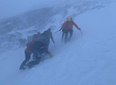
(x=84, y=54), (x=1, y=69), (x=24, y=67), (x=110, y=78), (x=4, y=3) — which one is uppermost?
(x=4, y=3)

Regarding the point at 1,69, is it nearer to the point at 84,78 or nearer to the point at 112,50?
the point at 84,78

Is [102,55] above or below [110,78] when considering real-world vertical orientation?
above

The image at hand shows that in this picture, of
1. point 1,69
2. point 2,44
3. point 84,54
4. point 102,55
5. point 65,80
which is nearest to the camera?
point 65,80

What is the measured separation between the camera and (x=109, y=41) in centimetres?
523

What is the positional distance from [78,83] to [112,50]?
183cm

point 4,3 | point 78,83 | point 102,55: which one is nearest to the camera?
point 78,83

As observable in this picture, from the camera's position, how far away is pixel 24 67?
6.53 metres

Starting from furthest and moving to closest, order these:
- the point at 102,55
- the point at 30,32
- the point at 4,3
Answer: the point at 4,3 < the point at 30,32 < the point at 102,55

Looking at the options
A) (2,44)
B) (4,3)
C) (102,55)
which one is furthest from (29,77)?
(4,3)

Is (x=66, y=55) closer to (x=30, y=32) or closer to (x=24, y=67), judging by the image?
(x=24, y=67)

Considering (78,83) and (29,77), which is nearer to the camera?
(78,83)

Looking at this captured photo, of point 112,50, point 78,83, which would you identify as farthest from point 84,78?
point 112,50

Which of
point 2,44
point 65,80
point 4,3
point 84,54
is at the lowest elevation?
point 65,80

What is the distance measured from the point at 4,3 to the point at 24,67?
92.9 ft
